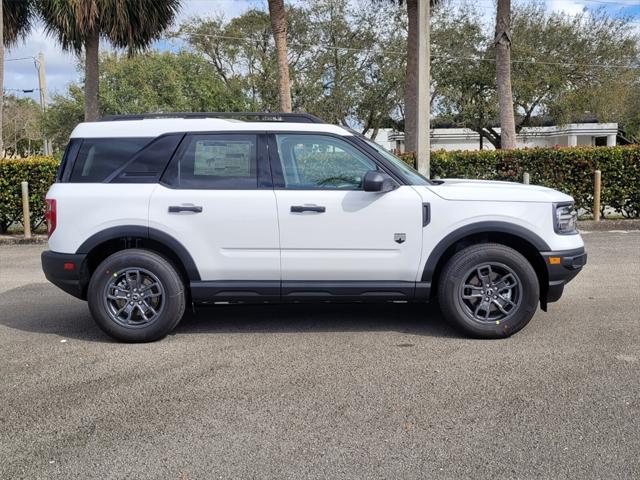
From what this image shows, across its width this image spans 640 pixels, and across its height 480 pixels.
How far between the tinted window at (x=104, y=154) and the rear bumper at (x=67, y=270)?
0.73 m

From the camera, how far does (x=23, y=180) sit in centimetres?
1245

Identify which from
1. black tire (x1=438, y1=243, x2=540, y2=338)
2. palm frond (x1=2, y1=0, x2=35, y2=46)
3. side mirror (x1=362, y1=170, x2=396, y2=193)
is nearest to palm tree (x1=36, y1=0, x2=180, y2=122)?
palm frond (x1=2, y1=0, x2=35, y2=46)

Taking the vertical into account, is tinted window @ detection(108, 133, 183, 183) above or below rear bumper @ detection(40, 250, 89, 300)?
above

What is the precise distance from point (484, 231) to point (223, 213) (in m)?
2.17

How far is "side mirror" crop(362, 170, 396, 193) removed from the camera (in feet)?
16.7

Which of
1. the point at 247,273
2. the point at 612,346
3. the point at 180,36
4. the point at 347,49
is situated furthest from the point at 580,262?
the point at 180,36

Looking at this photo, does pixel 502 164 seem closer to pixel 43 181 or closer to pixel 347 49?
pixel 43 181

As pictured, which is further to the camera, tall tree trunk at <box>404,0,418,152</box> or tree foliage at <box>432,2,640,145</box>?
tree foliage at <box>432,2,640,145</box>

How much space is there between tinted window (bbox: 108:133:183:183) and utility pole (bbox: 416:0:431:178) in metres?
7.90

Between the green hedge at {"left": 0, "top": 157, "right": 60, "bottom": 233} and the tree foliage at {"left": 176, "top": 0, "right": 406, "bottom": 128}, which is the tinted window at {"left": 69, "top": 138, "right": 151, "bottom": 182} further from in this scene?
the tree foliage at {"left": 176, "top": 0, "right": 406, "bottom": 128}

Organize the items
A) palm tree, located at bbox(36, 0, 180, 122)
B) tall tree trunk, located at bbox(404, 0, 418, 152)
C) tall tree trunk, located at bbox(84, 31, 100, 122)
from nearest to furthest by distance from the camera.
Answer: palm tree, located at bbox(36, 0, 180, 122), tall tree trunk, located at bbox(404, 0, 418, 152), tall tree trunk, located at bbox(84, 31, 100, 122)

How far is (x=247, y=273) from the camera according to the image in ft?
17.4

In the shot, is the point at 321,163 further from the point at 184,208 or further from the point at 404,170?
the point at 184,208

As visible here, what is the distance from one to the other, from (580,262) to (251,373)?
9.54 feet
